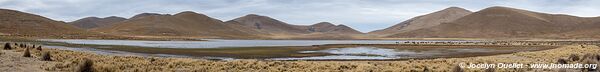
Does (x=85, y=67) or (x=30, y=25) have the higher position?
(x=30, y=25)

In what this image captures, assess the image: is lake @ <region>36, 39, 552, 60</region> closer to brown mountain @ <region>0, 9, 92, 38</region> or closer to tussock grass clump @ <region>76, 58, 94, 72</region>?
tussock grass clump @ <region>76, 58, 94, 72</region>

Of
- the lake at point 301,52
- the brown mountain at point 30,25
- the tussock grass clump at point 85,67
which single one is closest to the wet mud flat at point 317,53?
the lake at point 301,52

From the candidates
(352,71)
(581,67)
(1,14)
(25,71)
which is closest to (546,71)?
(581,67)

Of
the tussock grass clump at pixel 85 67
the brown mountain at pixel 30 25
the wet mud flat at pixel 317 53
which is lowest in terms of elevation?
the wet mud flat at pixel 317 53

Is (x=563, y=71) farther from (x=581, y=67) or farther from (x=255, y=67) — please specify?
(x=255, y=67)

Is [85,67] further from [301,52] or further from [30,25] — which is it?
[30,25]

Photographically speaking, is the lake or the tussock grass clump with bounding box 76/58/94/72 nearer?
the tussock grass clump with bounding box 76/58/94/72

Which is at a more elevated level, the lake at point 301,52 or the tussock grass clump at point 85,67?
the tussock grass clump at point 85,67

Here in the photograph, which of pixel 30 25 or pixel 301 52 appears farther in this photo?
pixel 30 25

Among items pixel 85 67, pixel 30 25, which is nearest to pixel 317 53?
pixel 85 67

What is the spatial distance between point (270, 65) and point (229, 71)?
2.70 metres

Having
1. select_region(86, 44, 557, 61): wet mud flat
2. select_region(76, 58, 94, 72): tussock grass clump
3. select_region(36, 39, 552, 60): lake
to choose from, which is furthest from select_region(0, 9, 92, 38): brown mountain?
select_region(76, 58, 94, 72): tussock grass clump

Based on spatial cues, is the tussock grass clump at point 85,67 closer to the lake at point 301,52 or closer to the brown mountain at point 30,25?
the lake at point 301,52

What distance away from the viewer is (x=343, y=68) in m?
22.4
